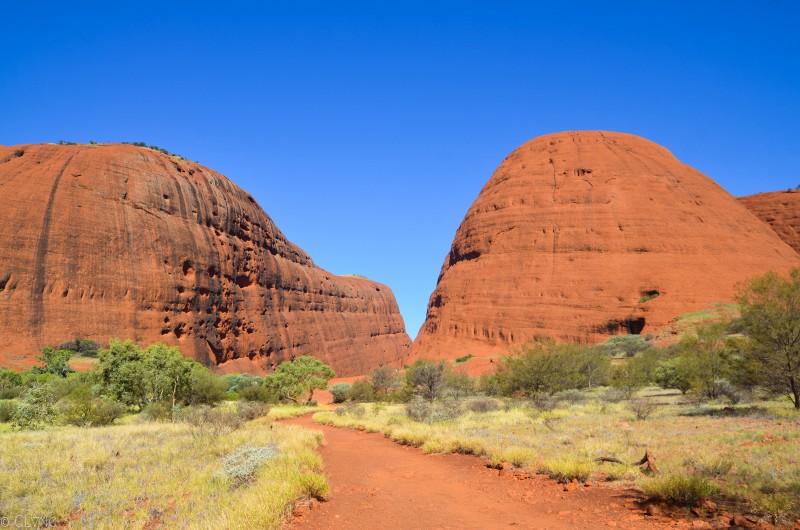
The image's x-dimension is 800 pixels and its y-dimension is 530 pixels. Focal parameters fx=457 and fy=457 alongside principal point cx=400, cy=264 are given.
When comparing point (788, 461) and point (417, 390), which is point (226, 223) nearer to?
point (417, 390)

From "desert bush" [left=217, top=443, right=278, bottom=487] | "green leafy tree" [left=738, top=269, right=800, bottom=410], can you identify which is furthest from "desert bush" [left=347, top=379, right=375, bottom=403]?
"desert bush" [left=217, top=443, right=278, bottom=487]

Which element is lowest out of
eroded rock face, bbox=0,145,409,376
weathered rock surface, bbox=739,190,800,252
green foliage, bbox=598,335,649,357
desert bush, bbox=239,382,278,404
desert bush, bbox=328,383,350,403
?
desert bush, bbox=328,383,350,403

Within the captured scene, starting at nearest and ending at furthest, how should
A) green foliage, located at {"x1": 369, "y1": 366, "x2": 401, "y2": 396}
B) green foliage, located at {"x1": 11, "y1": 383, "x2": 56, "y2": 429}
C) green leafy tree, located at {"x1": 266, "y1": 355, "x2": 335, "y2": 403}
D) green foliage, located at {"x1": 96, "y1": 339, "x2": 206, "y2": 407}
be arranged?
green foliage, located at {"x1": 11, "y1": 383, "x2": 56, "y2": 429}
green foliage, located at {"x1": 96, "y1": 339, "x2": 206, "y2": 407}
green leafy tree, located at {"x1": 266, "y1": 355, "x2": 335, "y2": 403}
green foliage, located at {"x1": 369, "y1": 366, "x2": 401, "y2": 396}

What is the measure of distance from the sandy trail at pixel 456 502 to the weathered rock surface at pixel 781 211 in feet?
251

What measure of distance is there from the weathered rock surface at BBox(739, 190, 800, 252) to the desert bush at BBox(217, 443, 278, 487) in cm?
7908

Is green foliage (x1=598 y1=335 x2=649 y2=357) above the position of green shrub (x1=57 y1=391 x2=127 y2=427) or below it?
above

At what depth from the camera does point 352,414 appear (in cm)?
2138

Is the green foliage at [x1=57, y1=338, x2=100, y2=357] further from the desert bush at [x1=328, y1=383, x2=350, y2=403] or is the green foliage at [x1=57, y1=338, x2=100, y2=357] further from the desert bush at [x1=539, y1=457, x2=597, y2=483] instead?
the desert bush at [x1=539, y1=457, x2=597, y2=483]

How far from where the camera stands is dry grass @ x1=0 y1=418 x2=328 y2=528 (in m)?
5.98

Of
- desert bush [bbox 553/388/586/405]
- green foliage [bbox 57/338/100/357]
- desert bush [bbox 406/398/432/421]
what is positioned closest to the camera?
desert bush [bbox 406/398/432/421]

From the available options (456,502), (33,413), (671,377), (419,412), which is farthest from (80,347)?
(671,377)

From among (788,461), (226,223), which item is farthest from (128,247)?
(788,461)

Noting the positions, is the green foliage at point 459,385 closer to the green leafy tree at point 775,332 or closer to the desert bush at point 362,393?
the desert bush at point 362,393

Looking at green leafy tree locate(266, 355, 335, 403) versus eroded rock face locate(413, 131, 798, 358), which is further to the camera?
eroded rock face locate(413, 131, 798, 358)
